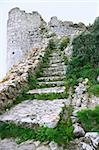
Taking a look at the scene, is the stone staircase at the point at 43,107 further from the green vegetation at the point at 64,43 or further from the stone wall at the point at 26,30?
the stone wall at the point at 26,30

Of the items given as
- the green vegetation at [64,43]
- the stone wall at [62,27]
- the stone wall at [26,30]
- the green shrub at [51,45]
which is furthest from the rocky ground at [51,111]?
the stone wall at [62,27]

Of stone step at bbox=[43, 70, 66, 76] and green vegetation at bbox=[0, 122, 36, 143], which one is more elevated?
stone step at bbox=[43, 70, 66, 76]

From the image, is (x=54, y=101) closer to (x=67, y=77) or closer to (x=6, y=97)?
(x=6, y=97)

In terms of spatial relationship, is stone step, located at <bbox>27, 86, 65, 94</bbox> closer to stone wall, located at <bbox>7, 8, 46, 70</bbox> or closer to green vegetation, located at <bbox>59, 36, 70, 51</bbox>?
green vegetation, located at <bbox>59, 36, 70, 51</bbox>

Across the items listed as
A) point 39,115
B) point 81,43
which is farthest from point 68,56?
point 39,115

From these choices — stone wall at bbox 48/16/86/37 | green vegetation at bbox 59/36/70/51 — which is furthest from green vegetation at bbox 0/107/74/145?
stone wall at bbox 48/16/86/37

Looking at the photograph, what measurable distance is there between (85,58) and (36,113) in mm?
4538

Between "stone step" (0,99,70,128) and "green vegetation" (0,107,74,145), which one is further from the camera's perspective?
"stone step" (0,99,70,128)

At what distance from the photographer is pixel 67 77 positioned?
510 inches

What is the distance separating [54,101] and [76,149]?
10.0 ft

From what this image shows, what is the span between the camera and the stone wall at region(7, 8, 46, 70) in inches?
894

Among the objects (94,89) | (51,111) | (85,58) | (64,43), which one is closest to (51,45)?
(64,43)

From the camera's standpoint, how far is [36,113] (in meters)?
9.83

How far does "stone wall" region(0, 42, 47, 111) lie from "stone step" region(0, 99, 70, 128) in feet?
1.10
